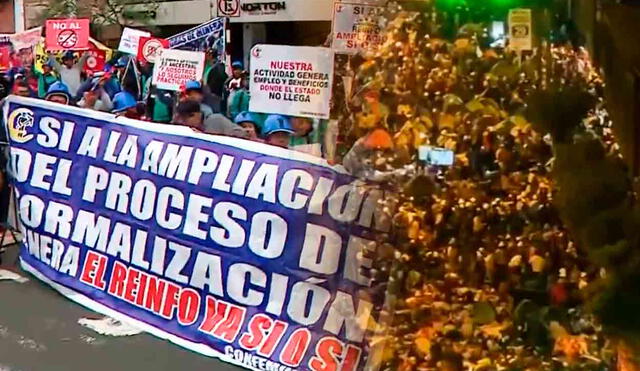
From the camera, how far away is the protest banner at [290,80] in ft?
18.1

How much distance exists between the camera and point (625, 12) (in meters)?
2.32

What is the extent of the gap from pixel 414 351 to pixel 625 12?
1240 mm

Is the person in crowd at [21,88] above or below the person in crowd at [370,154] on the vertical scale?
above

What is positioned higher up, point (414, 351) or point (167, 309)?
point (414, 351)

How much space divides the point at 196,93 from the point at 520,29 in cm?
687

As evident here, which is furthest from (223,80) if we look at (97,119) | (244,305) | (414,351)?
(414,351)

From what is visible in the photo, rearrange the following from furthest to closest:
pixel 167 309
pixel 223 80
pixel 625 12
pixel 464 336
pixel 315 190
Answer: pixel 223 80 < pixel 167 309 < pixel 315 190 < pixel 464 336 < pixel 625 12

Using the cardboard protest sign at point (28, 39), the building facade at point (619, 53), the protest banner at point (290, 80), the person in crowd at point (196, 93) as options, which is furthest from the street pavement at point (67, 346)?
the cardboard protest sign at point (28, 39)

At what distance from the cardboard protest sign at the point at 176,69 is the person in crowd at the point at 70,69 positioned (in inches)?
136

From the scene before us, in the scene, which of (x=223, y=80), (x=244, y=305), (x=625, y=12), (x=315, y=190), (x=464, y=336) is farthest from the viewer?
(x=223, y=80)

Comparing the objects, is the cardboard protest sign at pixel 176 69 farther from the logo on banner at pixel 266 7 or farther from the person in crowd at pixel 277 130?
the logo on banner at pixel 266 7

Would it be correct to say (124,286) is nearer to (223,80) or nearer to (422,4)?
(422,4)

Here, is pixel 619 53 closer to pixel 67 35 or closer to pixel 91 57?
pixel 67 35

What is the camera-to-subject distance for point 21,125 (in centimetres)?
698
